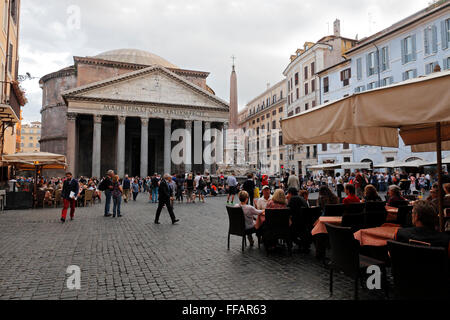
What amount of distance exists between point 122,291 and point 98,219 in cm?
669

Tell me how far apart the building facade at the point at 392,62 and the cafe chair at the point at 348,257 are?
19.5 m

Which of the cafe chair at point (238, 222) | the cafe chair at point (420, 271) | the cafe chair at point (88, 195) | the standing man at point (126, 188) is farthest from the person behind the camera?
the standing man at point (126, 188)

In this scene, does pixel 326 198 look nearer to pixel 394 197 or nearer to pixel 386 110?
pixel 394 197

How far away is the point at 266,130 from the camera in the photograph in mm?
50656

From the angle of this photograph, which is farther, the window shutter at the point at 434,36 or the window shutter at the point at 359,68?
the window shutter at the point at 359,68

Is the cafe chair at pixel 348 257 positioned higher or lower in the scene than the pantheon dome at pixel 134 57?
lower

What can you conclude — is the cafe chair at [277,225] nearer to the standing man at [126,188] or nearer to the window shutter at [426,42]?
the standing man at [126,188]

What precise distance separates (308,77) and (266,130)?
16593 millimetres

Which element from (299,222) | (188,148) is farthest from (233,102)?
(299,222)

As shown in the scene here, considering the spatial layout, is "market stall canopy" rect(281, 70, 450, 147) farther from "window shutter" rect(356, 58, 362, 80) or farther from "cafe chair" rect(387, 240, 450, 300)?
"window shutter" rect(356, 58, 362, 80)

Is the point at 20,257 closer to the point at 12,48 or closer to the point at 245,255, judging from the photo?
the point at 245,255

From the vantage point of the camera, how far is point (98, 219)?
9500 millimetres

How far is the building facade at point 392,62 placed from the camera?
800 inches

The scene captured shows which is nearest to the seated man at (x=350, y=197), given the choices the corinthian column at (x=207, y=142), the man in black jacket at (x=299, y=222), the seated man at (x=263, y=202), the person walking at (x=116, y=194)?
the man in black jacket at (x=299, y=222)
